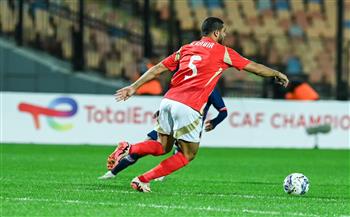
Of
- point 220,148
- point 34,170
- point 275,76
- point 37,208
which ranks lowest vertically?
point 220,148

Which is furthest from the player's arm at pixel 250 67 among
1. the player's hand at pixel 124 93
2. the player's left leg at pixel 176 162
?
the player's hand at pixel 124 93

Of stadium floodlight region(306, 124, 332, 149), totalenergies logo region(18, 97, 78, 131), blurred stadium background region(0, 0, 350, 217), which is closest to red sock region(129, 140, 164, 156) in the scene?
blurred stadium background region(0, 0, 350, 217)

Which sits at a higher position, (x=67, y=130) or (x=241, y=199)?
(x=241, y=199)

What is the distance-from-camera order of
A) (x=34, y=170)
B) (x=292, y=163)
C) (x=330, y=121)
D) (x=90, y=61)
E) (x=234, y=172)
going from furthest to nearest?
(x=90, y=61) < (x=330, y=121) < (x=292, y=163) < (x=234, y=172) < (x=34, y=170)

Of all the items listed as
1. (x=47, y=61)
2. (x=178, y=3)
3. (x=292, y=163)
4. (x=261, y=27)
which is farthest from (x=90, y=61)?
(x=292, y=163)

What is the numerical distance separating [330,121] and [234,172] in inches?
362

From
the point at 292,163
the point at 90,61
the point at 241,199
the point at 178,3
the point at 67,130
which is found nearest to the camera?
the point at 241,199

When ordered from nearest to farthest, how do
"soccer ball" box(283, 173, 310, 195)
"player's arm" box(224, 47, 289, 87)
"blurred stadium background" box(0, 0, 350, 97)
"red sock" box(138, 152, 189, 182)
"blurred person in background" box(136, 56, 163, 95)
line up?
"red sock" box(138, 152, 189, 182)
"player's arm" box(224, 47, 289, 87)
"soccer ball" box(283, 173, 310, 195)
"blurred person in background" box(136, 56, 163, 95)
"blurred stadium background" box(0, 0, 350, 97)

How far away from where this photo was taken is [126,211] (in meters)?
9.55

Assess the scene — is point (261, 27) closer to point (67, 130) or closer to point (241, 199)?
point (67, 130)

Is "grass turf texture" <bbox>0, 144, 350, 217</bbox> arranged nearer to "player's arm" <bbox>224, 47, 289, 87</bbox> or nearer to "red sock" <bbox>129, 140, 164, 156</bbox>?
"red sock" <bbox>129, 140, 164, 156</bbox>

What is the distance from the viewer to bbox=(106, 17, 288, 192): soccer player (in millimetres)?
11500

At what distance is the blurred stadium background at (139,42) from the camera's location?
26656mm

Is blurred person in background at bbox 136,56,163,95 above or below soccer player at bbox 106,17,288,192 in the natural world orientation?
below
